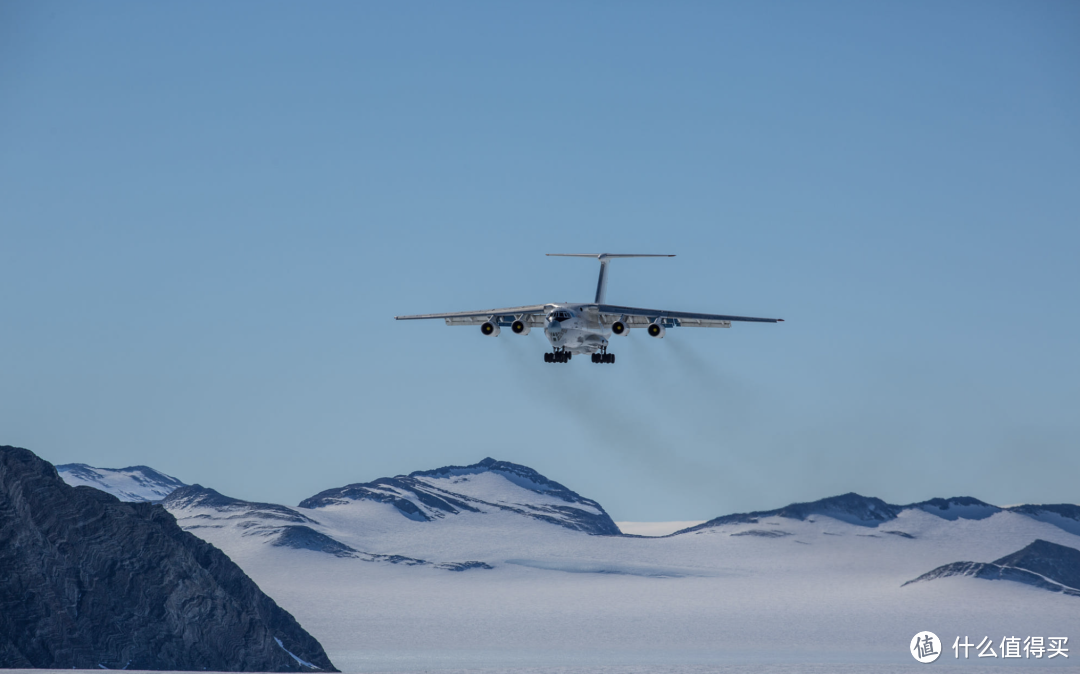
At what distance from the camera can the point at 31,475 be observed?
5719 inches

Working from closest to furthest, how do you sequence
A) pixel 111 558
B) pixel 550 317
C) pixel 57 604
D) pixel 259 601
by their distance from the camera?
pixel 550 317 → pixel 57 604 → pixel 111 558 → pixel 259 601

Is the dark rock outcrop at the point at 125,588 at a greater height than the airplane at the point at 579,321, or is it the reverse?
the airplane at the point at 579,321

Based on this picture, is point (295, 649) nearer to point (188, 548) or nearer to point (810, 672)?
point (188, 548)

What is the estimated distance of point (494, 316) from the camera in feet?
292

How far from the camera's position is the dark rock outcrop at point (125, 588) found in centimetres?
14425

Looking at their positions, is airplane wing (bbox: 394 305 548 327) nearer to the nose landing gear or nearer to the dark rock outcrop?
the nose landing gear

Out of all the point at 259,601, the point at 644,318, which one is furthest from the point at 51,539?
the point at 644,318

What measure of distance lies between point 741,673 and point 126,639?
7093 cm

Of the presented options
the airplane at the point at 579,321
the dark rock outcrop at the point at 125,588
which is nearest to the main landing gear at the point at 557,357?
the airplane at the point at 579,321

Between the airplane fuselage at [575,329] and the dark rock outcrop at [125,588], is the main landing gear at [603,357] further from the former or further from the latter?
the dark rock outcrop at [125,588]

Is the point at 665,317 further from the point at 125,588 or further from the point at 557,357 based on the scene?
the point at 125,588

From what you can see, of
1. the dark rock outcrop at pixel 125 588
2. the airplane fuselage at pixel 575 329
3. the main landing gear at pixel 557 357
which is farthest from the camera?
the dark rock outcrop at pixel 125 588

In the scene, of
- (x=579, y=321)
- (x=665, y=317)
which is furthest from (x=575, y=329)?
(x=665, y=317)

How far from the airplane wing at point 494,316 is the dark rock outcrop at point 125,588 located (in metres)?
72.2
